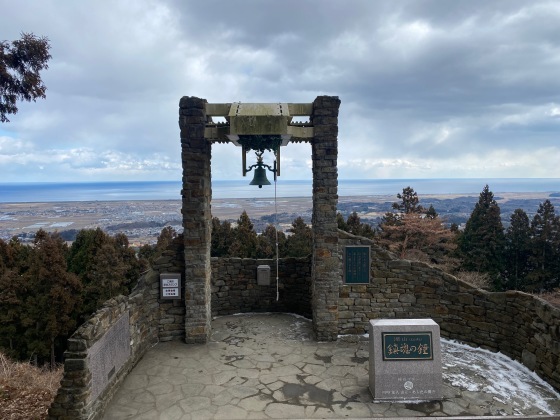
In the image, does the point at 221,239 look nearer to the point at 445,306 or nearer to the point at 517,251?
the point at 517,251

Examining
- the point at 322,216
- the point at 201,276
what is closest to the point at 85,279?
the point at 201,276

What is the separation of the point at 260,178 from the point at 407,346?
4.18 metres

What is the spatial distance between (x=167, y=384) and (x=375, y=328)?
3.57 m

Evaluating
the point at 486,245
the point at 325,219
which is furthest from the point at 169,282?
→ the point at 486,245

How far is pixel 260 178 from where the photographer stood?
790 cm

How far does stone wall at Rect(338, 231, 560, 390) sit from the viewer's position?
684 centimetres

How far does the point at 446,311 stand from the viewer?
8125 mm

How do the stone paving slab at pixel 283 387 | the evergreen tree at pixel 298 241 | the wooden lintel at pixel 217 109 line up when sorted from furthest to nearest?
the evergreen tree at pixel 298 241, the wooden lintel at pixel 217 109, the stone paving slab at pixel 283 387

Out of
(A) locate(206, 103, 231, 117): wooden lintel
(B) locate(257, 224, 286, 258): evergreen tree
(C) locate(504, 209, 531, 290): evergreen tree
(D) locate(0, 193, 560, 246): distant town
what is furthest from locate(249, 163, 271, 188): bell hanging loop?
(C) locate(504, 209, 531, 290): evergreen tree

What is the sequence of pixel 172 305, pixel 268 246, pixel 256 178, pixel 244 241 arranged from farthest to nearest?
pixel 268 246 < pixel 244 241 < pixel 172 305 < pixel 256 178

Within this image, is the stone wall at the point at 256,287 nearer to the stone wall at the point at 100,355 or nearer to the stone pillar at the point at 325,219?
the stone pillar at the point at 325,219

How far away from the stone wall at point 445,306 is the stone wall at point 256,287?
5.44ft

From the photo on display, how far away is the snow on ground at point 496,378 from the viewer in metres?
5.84

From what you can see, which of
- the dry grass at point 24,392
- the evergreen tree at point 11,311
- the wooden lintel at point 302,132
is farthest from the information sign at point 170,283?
the evergreen tree at point 11,311
